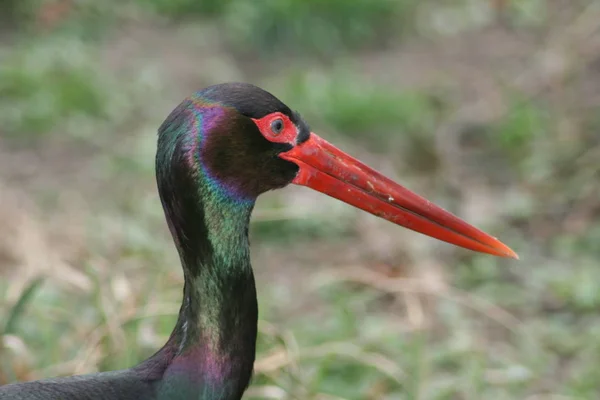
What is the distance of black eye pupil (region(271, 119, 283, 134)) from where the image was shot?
1.94m

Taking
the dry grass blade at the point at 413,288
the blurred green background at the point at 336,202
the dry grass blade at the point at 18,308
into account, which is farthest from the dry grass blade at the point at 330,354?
the dry grass blade at the point at 18,308

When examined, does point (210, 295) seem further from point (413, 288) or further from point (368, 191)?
point (413, 288)

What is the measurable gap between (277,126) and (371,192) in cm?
29

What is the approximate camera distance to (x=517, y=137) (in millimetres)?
4836

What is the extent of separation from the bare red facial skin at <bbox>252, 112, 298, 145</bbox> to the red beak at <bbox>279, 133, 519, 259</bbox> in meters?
0.04

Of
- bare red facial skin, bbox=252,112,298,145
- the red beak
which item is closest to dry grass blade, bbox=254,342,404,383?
the red beak

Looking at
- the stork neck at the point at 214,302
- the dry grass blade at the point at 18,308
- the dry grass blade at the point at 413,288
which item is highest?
the dry grass blade at the point at 413,288

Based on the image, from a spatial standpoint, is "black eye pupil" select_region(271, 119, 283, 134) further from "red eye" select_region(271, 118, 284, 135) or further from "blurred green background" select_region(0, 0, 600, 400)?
"blurred green background" select_region(0, 0, 600, 400)

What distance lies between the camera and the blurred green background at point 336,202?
3.10 metres

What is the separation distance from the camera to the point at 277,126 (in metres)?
1.95

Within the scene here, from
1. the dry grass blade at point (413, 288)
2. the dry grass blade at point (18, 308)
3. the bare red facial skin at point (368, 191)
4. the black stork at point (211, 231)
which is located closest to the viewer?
the black stork at point (211, 231)

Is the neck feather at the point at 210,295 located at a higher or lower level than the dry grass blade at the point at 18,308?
lower

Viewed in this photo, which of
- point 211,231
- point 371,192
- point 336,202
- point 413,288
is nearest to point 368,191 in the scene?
point 371,192

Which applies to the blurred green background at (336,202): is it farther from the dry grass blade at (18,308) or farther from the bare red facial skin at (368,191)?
the bare red facial skin at (368,191)
